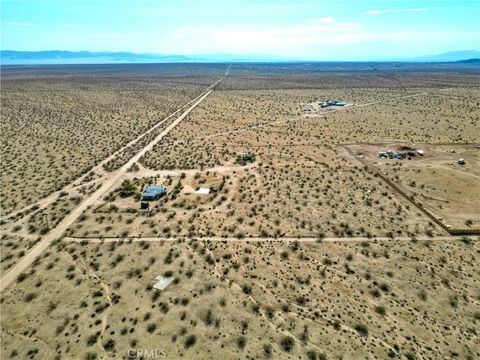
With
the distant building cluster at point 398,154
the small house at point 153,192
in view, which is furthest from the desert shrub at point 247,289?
the distant building cluster at point 398,154

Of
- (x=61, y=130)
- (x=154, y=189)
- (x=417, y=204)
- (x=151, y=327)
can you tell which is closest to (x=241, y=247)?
(x=151, y=327)

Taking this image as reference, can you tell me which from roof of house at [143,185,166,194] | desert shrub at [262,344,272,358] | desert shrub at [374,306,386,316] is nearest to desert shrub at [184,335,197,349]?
desert shrub at [262,344,272,358]

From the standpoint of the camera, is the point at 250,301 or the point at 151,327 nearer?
the point at 151,327

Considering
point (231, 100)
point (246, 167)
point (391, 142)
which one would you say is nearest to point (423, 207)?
point (246, 167)

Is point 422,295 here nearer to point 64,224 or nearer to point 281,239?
point 281,239

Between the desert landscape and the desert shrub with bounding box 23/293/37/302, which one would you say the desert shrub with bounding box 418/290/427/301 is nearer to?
the desert landscape

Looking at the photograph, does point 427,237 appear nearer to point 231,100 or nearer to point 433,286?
point 433,286
